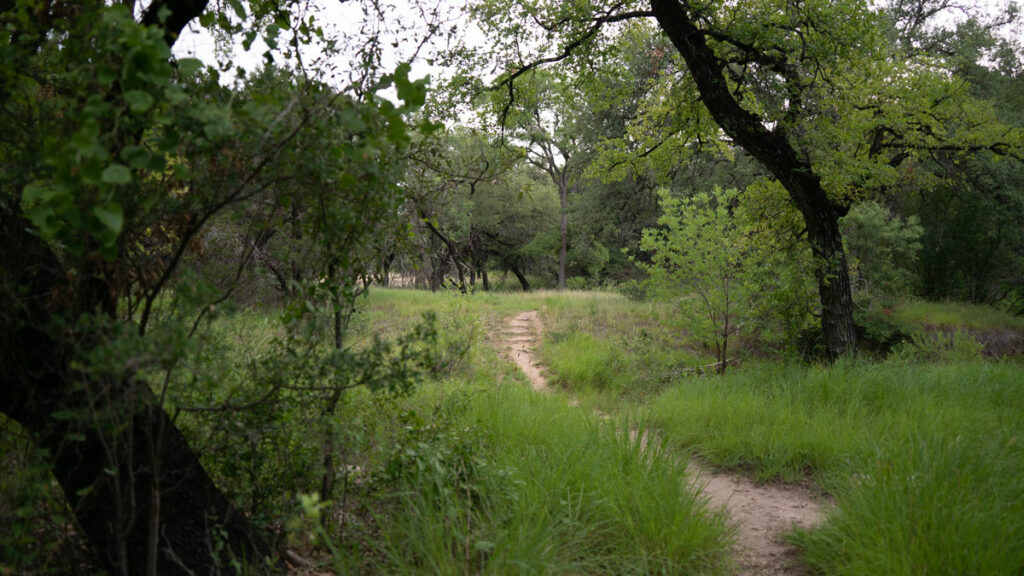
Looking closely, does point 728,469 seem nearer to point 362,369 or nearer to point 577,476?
point 577,476

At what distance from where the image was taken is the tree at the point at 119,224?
1.50 meters

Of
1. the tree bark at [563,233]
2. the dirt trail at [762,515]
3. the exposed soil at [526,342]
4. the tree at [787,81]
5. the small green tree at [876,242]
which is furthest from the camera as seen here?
the tree bark at [563,233]

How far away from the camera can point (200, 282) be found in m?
1.92

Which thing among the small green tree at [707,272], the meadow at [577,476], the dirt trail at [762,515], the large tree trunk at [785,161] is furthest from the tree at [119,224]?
the small green tree at [707,272]

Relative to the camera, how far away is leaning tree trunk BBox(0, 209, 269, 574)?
1.88 meters

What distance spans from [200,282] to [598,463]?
2373mm

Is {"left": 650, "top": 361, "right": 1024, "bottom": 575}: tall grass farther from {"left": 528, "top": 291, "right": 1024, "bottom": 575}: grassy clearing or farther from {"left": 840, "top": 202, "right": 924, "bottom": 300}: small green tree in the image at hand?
{"left": 840, "top": 202, "right": 924, "bottom": 300}: small green tree

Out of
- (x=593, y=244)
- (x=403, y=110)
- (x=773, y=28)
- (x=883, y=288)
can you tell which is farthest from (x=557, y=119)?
(x=403, y=110)

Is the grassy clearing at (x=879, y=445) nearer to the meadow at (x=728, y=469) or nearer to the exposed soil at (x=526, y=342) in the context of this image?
the meadow at (x=728, y=469)

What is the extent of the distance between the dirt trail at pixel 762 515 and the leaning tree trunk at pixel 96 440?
243cm

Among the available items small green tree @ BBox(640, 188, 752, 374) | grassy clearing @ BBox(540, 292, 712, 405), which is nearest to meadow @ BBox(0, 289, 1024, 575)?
grassy clearing @ BBox(540, 292, 712, 405)

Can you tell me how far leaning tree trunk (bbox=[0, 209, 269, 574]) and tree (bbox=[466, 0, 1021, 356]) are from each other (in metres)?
6.52

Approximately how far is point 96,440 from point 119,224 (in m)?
1.29

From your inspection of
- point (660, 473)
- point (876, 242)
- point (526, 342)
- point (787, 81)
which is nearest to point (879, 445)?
point (660, 473)
